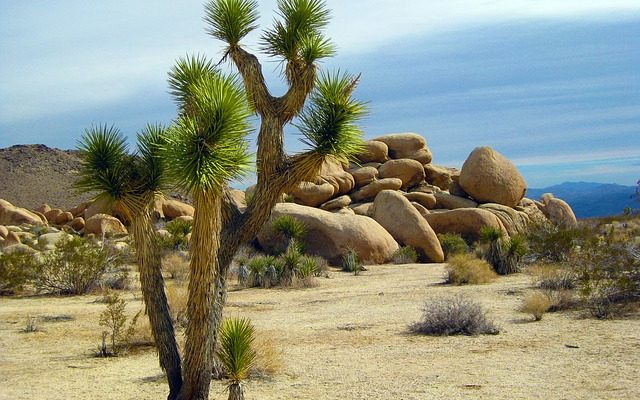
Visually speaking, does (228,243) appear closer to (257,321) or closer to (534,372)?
(534,372)

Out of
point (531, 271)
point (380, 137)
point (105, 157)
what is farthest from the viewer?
point (380, 137)

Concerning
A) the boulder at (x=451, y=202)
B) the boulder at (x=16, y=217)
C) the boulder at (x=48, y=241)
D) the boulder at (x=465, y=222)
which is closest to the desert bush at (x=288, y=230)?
the boulder at (x=465, y=222)

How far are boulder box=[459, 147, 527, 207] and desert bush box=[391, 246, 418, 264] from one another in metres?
9.56

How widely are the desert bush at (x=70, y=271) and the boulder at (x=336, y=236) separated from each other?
8.18 metres

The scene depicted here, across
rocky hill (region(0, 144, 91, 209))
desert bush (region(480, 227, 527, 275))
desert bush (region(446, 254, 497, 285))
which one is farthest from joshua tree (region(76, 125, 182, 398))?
rocky hill (region(0, 144, 91, 209))

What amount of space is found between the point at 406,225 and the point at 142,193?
22.5 meters

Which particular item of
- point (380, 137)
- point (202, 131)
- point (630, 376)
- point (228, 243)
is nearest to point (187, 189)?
point (202, 131)

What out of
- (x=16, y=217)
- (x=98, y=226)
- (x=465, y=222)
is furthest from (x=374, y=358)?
(x=16, y=217)

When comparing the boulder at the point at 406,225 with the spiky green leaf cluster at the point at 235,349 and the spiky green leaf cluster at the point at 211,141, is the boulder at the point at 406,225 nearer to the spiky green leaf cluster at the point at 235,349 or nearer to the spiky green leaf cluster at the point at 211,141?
the spiky green leaf cluster at the point at 235,349

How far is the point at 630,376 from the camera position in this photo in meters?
9.02

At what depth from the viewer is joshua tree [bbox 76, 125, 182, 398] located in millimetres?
7895

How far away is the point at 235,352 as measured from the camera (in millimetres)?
8023

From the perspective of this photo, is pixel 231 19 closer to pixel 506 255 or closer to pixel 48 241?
pixel 506 255

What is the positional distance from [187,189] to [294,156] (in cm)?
161
